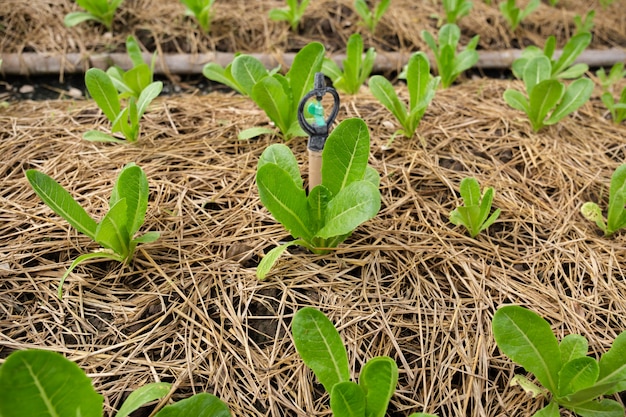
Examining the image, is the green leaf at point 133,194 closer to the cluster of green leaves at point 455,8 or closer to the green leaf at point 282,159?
the green leaf at point 282,159

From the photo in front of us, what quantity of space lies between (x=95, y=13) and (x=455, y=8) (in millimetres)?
2192

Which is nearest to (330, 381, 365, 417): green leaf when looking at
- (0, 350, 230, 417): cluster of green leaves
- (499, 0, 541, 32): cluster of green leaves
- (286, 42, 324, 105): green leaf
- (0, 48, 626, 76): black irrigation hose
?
(0, 350, 230, 417): cluster of green leaves

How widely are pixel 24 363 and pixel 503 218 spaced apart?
1.38 meters

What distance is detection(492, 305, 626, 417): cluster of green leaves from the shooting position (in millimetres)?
1067

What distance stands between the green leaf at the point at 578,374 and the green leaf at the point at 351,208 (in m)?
0.55

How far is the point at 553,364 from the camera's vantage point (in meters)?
1.11

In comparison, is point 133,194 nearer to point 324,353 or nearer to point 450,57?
point 324,353

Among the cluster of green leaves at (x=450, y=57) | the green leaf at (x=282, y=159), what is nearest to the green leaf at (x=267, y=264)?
the green leaf at (x=282, y=159)

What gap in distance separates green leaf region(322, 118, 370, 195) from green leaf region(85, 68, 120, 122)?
35.7 inches

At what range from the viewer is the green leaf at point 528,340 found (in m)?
1.08

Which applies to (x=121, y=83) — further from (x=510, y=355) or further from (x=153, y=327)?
(x=510, y=355)

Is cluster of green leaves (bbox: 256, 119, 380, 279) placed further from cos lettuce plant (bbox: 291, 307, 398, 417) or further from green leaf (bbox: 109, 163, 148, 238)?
green leaf (bbox: 109, 163, 148, 238)

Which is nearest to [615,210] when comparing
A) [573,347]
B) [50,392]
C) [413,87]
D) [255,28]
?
[573,347]

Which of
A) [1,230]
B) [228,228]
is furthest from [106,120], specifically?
[228,228]
